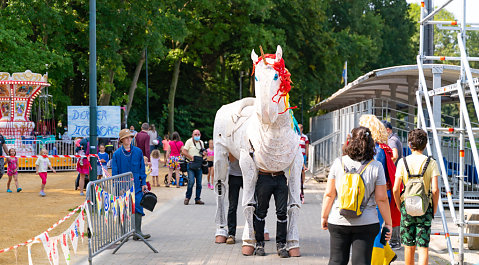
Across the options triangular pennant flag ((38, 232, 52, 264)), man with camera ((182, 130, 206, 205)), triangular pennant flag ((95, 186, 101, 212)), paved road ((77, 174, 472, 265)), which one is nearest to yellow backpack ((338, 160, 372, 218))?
paved road ((77, 174, 472, 265))

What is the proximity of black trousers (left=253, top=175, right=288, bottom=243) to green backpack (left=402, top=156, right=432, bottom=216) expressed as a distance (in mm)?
2129

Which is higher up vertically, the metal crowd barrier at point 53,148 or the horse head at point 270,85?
the horse head at point 270,85

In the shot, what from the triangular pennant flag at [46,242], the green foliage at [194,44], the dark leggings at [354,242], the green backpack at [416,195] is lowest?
the triangular pennant flag at [46,242]

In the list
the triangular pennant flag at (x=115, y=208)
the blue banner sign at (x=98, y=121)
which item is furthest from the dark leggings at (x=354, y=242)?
the blue banner sign at (x=98, y=121)

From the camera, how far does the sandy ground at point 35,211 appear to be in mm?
9446

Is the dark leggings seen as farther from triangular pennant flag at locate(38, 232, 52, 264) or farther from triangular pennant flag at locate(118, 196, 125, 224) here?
triangular pennant flag at locate(118, 196, 125, 224)

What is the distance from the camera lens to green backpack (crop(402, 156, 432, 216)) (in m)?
7.04

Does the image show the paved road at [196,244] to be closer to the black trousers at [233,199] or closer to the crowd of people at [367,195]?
the black trousers at [233,199]

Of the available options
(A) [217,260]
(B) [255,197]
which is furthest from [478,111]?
(A) [217,260]

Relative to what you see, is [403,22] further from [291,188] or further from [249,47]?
[291,188]

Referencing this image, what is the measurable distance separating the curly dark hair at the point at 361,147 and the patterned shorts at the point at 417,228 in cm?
155

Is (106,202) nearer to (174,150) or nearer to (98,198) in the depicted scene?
(98,198)

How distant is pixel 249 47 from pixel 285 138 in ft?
91.1

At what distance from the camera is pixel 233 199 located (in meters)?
10.3
